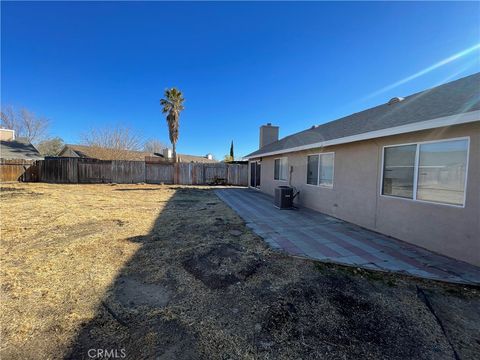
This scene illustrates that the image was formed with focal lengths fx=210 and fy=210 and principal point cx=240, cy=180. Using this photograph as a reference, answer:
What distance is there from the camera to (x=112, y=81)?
14.2 metres

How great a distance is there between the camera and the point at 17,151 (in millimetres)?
16250

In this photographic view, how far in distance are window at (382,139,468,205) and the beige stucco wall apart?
0.13 metres

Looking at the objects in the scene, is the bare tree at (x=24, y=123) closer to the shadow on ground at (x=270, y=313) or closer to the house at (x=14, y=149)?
the house at (x=14, y=149)

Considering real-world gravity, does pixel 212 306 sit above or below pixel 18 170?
below

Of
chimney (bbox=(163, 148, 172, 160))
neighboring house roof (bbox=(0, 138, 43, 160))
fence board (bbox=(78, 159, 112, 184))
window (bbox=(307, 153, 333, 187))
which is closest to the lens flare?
window (bbox=(307, 153, 333, 187))

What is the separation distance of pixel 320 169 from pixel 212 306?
587 centimetres

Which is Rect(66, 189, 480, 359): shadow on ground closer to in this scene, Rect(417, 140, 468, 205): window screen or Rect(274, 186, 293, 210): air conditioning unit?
Rect(417, 140, 468, 205): window screen

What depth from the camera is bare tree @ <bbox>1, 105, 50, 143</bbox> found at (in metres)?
24.8

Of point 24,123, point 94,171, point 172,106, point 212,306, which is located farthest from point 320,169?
point 24,123

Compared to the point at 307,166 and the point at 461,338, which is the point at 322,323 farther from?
the point at 307,166

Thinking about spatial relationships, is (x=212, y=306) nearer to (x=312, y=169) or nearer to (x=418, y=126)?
(x=418, y=126)

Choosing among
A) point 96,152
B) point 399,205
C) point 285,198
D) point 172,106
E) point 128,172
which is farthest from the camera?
point 96,152

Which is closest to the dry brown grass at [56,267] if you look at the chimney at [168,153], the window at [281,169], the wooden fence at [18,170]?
the window at [281,169]

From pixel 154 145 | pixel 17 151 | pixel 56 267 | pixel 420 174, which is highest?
pixel 154 145
